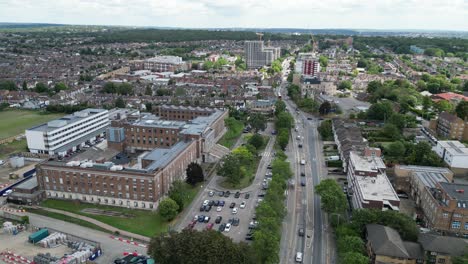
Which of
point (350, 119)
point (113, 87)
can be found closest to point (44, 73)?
point (113, 87)

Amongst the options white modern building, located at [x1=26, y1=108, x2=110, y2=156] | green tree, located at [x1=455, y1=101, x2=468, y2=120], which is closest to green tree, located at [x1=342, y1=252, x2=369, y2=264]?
white modern building, located at [x1=26, y1=108, x2=110, y2=156]

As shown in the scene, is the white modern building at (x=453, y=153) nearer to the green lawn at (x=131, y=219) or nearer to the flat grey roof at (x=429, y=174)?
the flat grey roof at (x=429, y=174)

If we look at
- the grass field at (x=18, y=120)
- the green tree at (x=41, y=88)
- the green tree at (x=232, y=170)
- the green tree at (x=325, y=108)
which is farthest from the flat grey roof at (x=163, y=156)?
the green tree at (x=41, y=88)

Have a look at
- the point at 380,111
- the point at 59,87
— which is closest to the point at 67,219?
the point at 380,111

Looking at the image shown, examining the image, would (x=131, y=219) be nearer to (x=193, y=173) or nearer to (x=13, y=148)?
(x=193, y=173)

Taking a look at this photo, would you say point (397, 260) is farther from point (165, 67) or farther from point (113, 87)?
point (165, 67)
